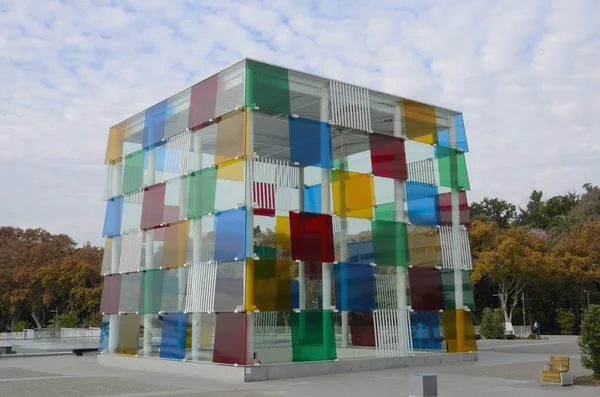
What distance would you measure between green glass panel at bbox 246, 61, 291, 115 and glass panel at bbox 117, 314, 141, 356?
9206 millimetres

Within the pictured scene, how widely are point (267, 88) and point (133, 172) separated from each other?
26.0 ft

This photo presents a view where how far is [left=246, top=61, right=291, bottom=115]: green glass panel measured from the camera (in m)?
19.2

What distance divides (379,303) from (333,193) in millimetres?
3975

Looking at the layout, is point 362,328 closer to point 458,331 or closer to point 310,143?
point 458,331

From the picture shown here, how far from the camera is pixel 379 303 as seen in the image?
2122 cm

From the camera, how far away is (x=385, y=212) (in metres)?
22.4

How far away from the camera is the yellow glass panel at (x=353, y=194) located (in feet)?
68.7

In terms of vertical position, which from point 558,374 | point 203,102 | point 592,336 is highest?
point 203,102

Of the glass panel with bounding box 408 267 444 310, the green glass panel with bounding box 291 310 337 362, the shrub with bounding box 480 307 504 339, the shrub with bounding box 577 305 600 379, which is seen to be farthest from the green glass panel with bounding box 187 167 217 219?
the shrub with bounding box 480 307 504 339

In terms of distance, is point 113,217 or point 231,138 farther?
point 113,217

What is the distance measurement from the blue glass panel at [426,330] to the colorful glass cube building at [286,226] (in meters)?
0.07

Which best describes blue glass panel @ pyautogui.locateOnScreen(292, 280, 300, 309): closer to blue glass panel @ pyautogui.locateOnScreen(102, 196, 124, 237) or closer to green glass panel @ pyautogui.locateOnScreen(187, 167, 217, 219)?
green glass panel @ pyautogui.locateOnScreen(187, 167, 217, 219)

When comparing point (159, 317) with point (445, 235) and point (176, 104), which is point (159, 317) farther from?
point (445, 235)

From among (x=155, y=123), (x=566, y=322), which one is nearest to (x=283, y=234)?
(x=155, y=123)
